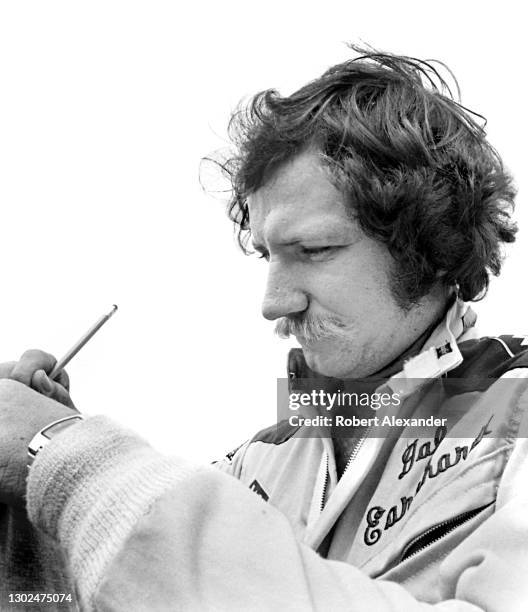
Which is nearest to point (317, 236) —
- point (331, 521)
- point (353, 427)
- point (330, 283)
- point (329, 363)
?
point (330, 283)

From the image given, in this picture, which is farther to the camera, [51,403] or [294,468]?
[294,468]

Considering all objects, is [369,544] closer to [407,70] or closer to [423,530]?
[423,530]

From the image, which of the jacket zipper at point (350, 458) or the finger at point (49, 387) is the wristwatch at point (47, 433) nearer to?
the finger at point (49, 387)

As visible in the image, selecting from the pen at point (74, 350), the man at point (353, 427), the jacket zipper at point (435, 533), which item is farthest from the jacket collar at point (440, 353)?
the pen at point (74, 350)

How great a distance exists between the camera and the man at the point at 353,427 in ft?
3.14

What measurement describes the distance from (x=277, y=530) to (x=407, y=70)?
4.08ft

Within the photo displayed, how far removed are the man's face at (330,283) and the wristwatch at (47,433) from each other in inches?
22.4

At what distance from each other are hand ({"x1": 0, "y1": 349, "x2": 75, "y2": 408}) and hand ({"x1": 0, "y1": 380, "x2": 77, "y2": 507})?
0.21m

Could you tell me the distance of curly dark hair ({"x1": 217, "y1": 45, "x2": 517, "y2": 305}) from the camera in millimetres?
1687

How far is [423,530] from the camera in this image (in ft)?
4.32

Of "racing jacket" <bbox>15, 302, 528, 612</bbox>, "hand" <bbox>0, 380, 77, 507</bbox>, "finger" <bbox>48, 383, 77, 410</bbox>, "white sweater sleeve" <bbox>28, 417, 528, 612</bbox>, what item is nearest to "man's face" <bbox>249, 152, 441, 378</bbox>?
"racing jacket" <bbox>15, 302, 528, 612</bbox>

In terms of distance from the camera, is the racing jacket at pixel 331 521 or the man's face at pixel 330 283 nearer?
the racing jacket at pixel 331 521

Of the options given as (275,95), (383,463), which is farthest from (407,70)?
(383,463)

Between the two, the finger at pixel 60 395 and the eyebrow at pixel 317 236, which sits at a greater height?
the eyebrow at pixel 317 236
